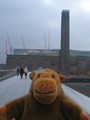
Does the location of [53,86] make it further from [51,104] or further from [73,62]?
[73,62]

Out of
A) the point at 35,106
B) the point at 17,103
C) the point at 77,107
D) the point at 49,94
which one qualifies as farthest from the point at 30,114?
the point at 77,107

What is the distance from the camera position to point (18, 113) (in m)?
1.78

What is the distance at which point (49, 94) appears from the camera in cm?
154

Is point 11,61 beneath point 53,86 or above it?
beneath

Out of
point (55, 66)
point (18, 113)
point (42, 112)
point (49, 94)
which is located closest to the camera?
point (49, 94)

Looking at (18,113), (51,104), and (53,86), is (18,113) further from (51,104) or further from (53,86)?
(53,86)

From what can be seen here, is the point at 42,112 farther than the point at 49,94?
Yes

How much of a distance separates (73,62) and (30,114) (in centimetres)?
5891

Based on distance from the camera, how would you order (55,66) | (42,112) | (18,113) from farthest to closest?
(55,66), (18,113), (42,112)

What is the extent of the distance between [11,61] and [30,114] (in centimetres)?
5972

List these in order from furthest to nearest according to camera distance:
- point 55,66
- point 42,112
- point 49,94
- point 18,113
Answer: point 55,66, point 18,113, point 42,112, point 49,94

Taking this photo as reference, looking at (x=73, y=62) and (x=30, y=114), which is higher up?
(x=30, y=114)

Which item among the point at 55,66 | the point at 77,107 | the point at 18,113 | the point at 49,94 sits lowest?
the point at 55,66

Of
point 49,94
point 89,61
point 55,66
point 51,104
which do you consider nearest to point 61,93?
point 51,104
